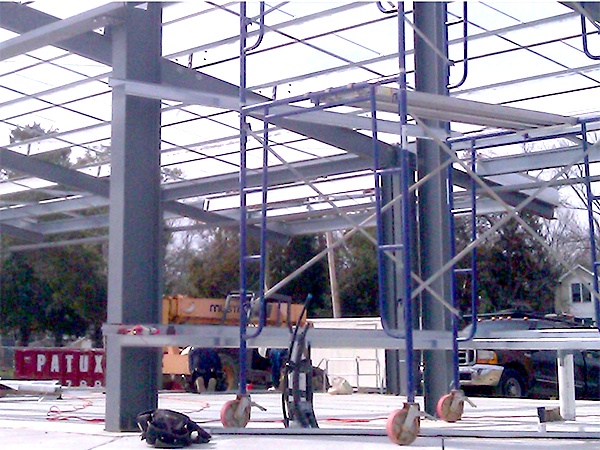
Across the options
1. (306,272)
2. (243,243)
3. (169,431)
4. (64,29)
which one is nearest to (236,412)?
(169,431)

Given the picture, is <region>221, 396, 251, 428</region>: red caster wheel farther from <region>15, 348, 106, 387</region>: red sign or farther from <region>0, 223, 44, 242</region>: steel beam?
<region>0, 223, 44, 242</region>: steel beam

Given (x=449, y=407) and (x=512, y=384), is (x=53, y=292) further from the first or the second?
(x=449, y=407)

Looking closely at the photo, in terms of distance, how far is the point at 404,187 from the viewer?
356 inches

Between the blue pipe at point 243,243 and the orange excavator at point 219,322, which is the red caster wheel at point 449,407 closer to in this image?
the blue pipe at point 243,243

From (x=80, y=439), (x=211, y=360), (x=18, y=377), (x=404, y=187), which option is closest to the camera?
(x=404, y=187)

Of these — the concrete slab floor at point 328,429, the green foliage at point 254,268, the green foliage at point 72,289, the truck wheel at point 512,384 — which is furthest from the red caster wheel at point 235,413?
the green foliage at point 72,289

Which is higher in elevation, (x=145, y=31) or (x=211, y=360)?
(x=145, y=31)

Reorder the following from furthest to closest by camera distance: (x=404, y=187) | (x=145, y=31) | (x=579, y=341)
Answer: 1. (x=145, y=31)
2. (x=579, y=341)
3. (x=404, y=187)

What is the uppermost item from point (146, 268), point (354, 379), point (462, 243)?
point (462, 243)

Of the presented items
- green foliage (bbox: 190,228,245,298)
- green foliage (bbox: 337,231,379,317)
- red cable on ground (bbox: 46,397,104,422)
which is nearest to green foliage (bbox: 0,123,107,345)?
green foliage (bbox: 190,228,245,298)

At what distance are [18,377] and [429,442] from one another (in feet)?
66.3

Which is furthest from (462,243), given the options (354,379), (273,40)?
(273,40)

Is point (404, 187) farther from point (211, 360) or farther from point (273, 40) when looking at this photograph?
point (211, 360)

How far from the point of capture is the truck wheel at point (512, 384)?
66.4 ft
